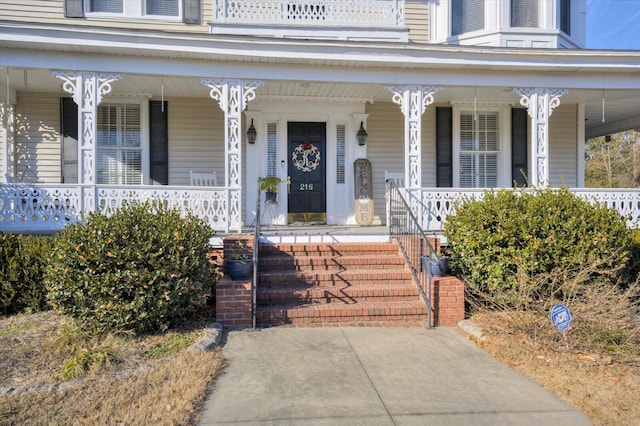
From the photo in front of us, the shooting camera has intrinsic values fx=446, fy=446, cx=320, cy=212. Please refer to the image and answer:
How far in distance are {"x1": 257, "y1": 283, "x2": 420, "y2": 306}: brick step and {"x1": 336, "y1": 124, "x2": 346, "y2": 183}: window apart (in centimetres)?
403

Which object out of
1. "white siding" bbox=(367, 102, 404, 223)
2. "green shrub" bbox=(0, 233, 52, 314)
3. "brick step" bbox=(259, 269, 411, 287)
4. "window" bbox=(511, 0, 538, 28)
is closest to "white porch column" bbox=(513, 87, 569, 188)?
"window" bbox=(511, 0, 538, 28)

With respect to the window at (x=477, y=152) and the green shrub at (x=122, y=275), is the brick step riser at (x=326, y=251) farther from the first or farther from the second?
the window at (x=477, y=152)

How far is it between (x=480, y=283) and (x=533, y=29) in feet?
21.6

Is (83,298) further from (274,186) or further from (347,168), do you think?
(347,168)

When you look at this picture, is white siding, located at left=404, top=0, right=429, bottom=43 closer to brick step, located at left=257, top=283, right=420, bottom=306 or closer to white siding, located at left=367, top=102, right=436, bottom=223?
white siding, located at left=367, top=102, right=436, bottom=223

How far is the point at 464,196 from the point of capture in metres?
7.93

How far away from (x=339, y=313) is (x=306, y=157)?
4.84 meters

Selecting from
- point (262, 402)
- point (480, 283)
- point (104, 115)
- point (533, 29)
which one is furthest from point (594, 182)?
point (262, 402)

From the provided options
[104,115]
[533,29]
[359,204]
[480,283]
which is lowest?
[480,283]

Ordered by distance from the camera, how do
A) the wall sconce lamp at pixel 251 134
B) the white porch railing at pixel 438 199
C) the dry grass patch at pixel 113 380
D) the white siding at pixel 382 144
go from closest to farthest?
the dry grass patch at pixel 113 380 → the white porch railing at pixel 438 199 → the wall sconce lamp at pixel 251 134 → the white siding at pixel 382 144

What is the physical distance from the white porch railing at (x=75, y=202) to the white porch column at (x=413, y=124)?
3.06 metres

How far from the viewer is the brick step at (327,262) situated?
6.57 meters

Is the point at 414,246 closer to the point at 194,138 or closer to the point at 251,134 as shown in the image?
the point at 251,134

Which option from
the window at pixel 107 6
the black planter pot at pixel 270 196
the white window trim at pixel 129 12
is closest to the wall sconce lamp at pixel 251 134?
the black planter pot at pixel 270 196
